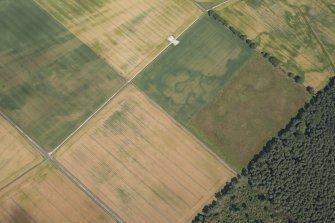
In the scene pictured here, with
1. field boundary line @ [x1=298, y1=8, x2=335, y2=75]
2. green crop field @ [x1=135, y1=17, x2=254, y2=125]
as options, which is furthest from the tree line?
field boundary line @ [x1=298, y1=8, x2=335, y2=75]

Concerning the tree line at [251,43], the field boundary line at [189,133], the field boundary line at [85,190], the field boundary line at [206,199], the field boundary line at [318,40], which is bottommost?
the field boundary line at [85,190]

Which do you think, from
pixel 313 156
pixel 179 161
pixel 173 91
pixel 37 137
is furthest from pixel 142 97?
pixel 313 156

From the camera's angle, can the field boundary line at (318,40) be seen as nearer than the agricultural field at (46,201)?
No

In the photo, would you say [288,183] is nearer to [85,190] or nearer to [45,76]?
[85,190]

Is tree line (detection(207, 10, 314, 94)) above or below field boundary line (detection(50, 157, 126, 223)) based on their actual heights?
above

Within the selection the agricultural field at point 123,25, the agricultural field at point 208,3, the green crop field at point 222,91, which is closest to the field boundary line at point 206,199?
the green crop field at point 222,91

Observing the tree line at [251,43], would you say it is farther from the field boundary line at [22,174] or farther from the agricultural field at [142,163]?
the field boundary line at [22,174]

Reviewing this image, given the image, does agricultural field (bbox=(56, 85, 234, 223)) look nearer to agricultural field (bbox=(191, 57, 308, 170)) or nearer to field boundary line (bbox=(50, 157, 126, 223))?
field boundary line (bbox=(50, 157, 126, 223))
